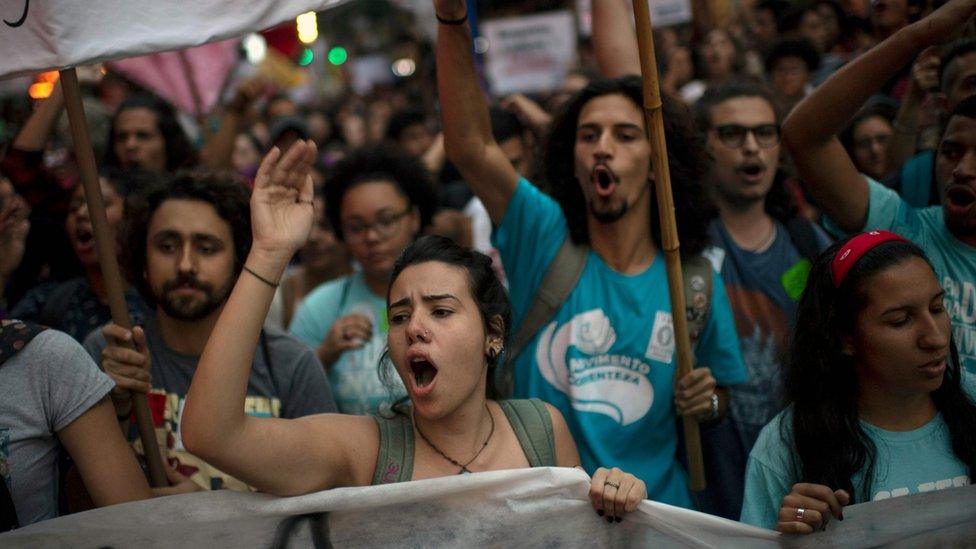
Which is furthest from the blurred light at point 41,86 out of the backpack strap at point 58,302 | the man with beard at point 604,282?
the man with beard at point 604,282

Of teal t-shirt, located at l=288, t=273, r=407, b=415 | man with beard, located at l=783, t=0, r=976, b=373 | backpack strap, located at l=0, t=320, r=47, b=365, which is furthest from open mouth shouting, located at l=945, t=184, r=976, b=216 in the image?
backpack strap, located at l=0, t=320, r=47, b=365

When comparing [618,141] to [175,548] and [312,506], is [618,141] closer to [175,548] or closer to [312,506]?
[312,506]

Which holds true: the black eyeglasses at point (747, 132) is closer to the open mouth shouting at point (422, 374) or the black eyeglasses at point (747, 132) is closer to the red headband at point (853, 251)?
the red headband at point (853, 251)

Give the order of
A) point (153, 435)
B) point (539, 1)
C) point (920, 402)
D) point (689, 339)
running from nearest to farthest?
point (920, 402)
point (153, 435)
point (689, 339)
point (539, 1)

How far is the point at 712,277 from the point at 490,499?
1338mm

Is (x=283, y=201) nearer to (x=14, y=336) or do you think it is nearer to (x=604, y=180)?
(x=14, y=336)

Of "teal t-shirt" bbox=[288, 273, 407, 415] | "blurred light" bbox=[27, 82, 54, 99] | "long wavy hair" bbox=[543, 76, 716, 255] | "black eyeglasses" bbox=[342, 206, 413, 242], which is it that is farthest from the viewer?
"blurred light" bbox=[27, 82, 54, 99]

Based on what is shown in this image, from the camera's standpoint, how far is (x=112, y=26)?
2.61 meters

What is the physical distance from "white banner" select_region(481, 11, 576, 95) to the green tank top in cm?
704

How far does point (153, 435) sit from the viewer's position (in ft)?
9.66

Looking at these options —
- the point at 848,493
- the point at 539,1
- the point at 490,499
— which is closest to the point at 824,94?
the point at 848,493

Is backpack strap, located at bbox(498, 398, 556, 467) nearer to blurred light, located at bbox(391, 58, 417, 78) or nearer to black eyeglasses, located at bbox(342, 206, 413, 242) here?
black eyeglasses, located at bbox(342, 206, 413, 242)

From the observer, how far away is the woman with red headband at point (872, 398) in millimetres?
2572

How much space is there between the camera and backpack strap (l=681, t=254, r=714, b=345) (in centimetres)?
340
